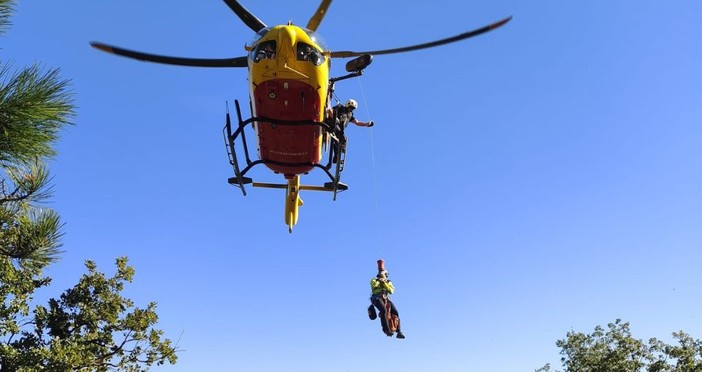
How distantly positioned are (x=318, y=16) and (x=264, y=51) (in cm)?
150

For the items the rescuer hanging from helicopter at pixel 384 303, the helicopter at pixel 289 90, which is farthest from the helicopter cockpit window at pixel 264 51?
the rescuer hanging from helicopter at pixel 384 303

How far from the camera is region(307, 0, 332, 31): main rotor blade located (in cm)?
896

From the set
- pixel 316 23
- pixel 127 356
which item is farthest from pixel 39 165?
pixel 127 356

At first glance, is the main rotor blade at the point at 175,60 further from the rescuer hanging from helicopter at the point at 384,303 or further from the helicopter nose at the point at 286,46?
the rescuer hanging from helicopter at the point at 384,303

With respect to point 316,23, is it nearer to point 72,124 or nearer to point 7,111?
point 72,124

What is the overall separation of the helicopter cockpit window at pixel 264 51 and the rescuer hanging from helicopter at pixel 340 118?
1568mm

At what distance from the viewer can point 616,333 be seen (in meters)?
28.7

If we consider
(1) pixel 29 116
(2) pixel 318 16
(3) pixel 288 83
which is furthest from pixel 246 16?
(1) pixel 29 116

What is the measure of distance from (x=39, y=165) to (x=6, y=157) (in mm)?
643

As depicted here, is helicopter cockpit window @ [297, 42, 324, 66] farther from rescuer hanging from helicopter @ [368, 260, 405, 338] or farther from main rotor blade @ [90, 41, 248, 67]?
rescuer hanging from helicopter @ [368, 260, 405, 338]

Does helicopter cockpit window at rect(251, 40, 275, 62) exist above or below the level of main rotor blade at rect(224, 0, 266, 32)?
below

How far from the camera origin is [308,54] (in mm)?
8125

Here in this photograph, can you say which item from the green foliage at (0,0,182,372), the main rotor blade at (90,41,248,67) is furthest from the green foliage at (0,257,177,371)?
the main rotor blade at (90,41,248,67)

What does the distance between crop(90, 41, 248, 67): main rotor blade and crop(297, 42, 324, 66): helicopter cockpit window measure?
1.51m
